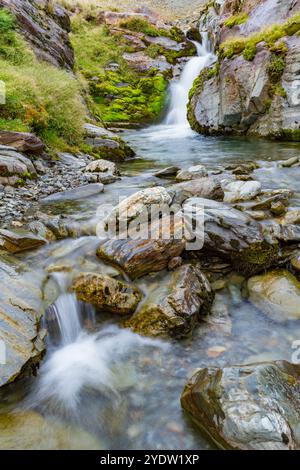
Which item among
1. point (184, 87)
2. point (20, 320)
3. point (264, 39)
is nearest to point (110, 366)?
point (20, 320)

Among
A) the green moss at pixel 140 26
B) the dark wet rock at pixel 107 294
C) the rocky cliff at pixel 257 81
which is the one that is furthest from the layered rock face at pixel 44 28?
the green moss at pixel 140 26

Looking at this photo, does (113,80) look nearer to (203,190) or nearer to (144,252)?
(203,190)

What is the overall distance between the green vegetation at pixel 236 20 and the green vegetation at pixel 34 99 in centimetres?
1132

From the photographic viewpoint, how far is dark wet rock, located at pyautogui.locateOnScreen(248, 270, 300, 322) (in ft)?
12.0

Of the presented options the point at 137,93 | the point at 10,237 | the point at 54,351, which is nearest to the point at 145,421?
the point at 54,351

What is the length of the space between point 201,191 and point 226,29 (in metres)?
16.2

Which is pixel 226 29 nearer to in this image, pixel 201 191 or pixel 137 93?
pixel 137 93

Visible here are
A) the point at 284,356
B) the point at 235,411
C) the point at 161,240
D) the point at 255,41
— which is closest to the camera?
the point at 235,411

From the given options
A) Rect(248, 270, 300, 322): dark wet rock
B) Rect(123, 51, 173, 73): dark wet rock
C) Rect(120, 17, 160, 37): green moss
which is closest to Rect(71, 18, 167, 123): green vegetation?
Rect(123, 51, 173, 73): dark wet rock

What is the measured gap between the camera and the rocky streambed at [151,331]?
2447 mm

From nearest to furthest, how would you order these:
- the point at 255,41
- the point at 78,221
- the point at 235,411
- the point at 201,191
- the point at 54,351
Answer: the point at 235,411 < the point at 54,351 < the point at 78,221 < the point at 201,191 < the point at 255,41

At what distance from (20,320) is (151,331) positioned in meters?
1.33

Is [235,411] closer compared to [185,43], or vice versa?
[235,411]

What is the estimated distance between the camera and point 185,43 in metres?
27.0
